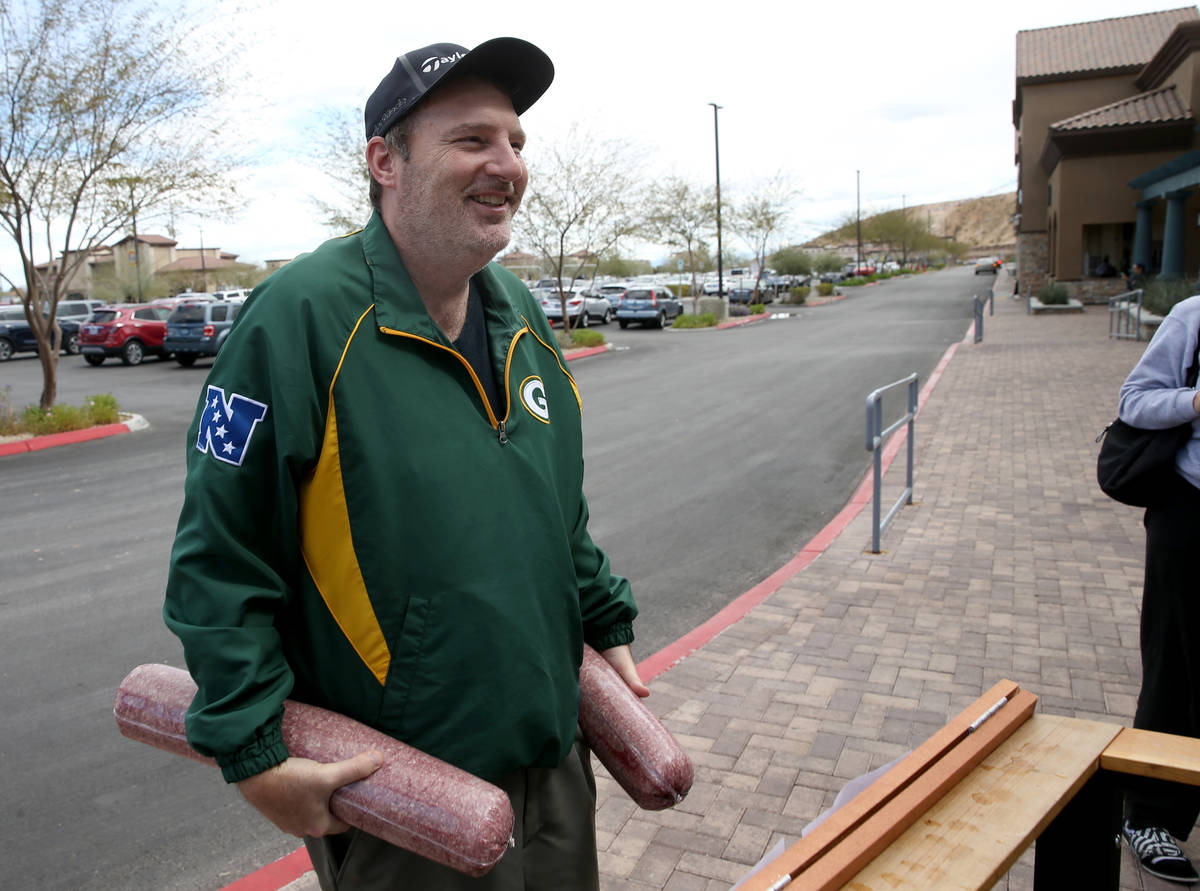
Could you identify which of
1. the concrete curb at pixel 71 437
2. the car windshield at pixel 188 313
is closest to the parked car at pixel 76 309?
the car windshield at pixel 188 313

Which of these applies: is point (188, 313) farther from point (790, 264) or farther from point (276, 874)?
point (790, 264)

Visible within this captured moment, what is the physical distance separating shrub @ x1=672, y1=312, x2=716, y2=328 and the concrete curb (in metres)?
19.7

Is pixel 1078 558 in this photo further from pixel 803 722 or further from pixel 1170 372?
pixel 1170 372

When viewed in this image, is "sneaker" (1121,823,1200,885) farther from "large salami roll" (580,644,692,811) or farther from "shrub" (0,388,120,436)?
"shrub" (0,388,120,436)

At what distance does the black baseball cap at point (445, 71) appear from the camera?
5.43 ft

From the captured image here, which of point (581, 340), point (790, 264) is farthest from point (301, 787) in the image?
point (790, 264)

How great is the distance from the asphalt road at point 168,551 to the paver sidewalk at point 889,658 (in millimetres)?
658

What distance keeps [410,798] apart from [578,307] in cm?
3146

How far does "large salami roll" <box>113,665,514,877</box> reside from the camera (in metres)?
1.47

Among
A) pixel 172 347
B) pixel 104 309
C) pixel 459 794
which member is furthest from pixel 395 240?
pixel 104 309

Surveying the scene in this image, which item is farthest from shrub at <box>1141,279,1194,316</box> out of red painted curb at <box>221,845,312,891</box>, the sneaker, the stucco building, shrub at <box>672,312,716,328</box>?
red painted curb at <box>221,845,312,891</box>

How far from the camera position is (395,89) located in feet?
5.55

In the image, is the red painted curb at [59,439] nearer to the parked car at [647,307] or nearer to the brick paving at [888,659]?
the brick paving at [888,659]

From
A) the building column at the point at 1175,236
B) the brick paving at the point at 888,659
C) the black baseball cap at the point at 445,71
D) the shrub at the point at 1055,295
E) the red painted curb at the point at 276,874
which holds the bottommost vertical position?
the red painted curb at the point at 276,874
